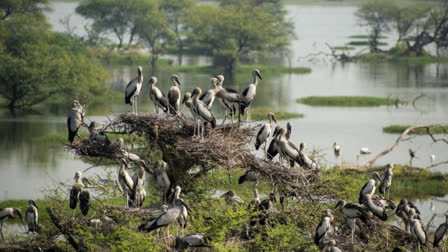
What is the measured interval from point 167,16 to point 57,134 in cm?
5420

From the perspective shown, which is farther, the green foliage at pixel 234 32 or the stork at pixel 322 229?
the green foliage at pixel 234 32

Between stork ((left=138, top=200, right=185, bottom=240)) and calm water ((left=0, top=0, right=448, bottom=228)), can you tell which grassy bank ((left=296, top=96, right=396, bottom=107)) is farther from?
stork ((left=138, top=200, right=185, bottom=240))

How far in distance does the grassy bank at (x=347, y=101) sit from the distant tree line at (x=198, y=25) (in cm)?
1854

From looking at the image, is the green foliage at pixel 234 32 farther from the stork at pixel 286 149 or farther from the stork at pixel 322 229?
the stork at pixel 322 229

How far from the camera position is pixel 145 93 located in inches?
2386

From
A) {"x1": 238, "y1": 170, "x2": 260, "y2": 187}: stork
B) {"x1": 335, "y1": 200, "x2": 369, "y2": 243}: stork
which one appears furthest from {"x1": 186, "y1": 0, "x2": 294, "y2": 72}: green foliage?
{"x1": 335, "y1": 200, "x2": 369, "y2": 243}: stork

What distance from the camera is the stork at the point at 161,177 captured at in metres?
17.3

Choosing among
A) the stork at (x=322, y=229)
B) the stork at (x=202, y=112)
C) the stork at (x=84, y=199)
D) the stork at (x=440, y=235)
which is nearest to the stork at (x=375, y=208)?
the stork at (x=322, y=229)

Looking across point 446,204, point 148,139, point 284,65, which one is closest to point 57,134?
point 446,204

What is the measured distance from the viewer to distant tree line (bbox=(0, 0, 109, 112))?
4994 cm

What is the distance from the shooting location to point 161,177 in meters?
17.4

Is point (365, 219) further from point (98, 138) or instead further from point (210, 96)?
point (98, 138)

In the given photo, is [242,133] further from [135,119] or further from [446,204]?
[446,204]

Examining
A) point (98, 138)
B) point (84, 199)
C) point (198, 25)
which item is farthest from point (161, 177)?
point (198, 25)
